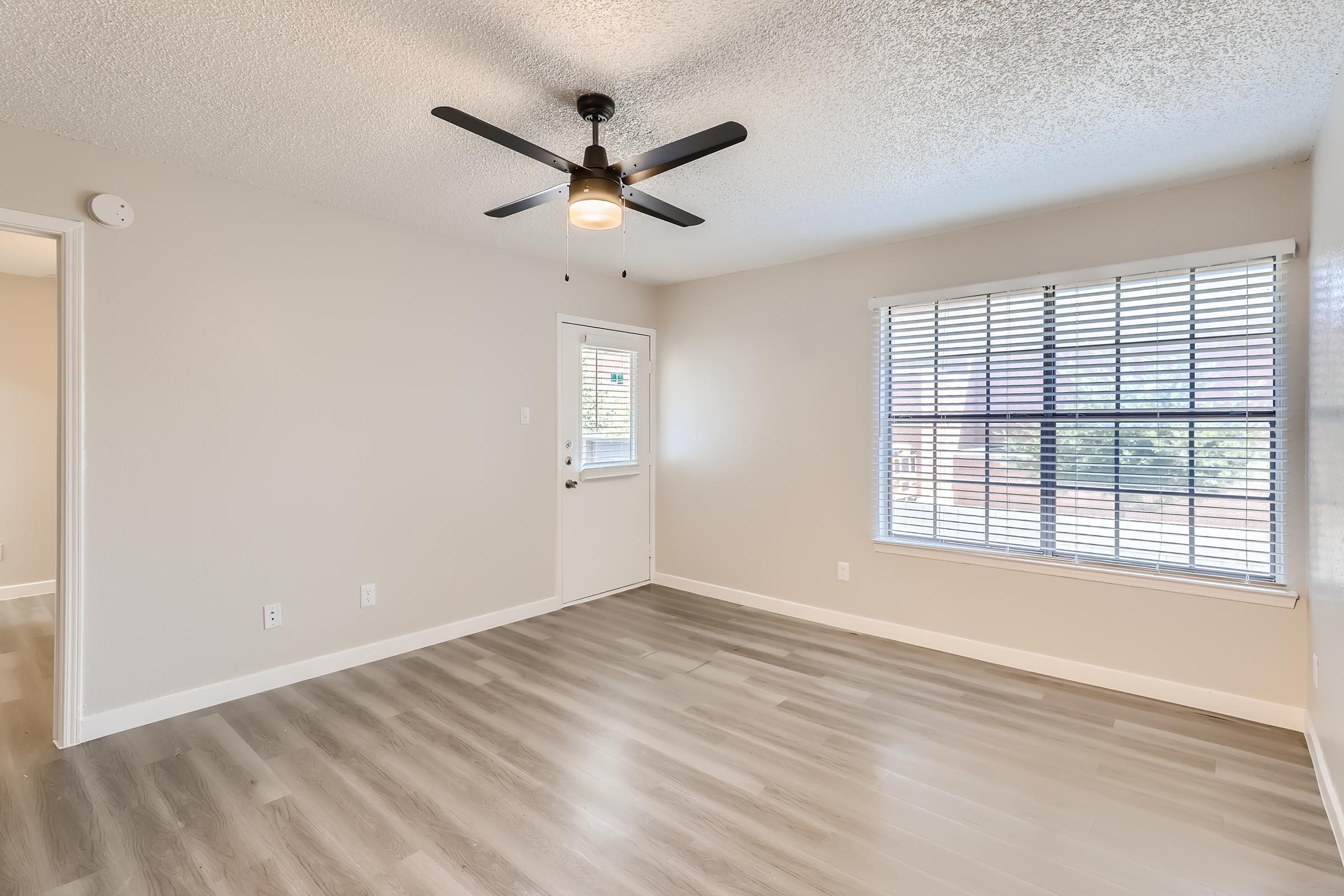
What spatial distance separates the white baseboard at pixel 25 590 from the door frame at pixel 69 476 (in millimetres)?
2956

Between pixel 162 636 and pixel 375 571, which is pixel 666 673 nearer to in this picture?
pixel 375 571

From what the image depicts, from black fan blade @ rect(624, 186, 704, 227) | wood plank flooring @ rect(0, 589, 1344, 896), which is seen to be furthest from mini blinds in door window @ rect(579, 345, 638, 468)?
black fan blade @ rect(624, 186, 704, 227)

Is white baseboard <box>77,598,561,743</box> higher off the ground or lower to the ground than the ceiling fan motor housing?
lower

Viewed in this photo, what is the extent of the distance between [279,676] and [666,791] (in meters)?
2.18

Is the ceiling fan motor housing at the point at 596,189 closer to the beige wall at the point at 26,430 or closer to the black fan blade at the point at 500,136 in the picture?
the black fan blade at the point at 500,136

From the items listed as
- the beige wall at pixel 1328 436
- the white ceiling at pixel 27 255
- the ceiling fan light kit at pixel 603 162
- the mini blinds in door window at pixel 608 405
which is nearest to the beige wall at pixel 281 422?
the mini blinds in door window at pixel 608 405

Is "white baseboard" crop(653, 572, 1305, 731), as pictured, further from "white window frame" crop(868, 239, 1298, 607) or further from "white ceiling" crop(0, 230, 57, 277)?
"white ceiling" crop(0, 230, 57, 277)

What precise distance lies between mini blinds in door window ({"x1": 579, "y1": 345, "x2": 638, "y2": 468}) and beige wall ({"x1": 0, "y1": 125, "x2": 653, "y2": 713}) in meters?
0.43

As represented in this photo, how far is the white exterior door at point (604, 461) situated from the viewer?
4.60 meters

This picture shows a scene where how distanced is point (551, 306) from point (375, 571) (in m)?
A: 2.09

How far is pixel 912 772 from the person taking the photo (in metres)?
2.41

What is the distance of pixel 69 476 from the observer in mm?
2561

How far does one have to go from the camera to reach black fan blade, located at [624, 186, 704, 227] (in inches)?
94.3

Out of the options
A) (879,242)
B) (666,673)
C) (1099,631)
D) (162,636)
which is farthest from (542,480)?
(1099,631)
